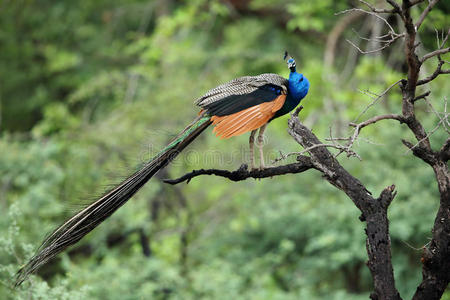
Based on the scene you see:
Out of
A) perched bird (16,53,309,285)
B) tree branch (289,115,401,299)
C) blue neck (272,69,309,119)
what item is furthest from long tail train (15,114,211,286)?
tree branch (289,115,401,299)

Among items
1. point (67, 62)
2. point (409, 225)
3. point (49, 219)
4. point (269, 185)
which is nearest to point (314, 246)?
point (409, 225)

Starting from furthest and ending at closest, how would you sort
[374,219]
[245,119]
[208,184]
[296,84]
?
[208,184], [296,84], [245,119], [374,219]

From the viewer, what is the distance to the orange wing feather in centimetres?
333

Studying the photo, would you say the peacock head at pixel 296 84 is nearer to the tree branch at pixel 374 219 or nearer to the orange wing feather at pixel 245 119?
the orange wing feather at pixel 245 119

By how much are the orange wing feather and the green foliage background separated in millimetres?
632

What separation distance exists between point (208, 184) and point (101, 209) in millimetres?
6787

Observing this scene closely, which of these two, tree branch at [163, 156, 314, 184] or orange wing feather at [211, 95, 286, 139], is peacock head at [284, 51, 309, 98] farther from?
tree branch at [163, 156, 314, 184]

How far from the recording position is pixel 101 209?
11.4 feet

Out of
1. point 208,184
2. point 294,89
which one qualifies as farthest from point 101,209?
point 208,184

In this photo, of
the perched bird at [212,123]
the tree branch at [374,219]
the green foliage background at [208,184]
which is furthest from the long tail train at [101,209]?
the tree branch at [374,219]

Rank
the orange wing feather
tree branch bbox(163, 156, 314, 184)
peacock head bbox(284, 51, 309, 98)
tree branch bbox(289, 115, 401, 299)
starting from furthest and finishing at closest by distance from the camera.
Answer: peacock head bbox(284, 51, 309, 98)
tree branch bbox(163, 156, 314, 184)
the orange wing feather
tree branch bbox(289, 115, 401, 299)

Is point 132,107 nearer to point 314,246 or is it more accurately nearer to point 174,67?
point 174,67

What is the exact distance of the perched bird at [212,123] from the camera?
3.38 m

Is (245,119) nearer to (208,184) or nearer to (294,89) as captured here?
(294,89)
